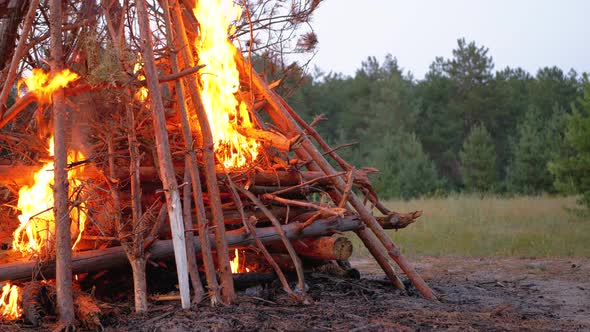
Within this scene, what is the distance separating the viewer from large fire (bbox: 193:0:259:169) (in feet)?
22.2

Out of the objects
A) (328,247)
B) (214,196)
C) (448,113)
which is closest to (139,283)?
(214,196)

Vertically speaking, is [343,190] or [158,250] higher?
[343,190]

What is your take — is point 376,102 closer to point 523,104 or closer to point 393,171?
point 523,104

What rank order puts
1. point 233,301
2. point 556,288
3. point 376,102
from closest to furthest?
Result: 1. point 233,301
2. point 556,288
3. point 376,102

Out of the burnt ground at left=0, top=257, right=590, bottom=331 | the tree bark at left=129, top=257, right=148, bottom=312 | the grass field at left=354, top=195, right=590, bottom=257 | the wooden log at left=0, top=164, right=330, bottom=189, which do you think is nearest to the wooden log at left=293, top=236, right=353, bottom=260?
the burnt ground at left=0, top=257, right=590, bottom=331

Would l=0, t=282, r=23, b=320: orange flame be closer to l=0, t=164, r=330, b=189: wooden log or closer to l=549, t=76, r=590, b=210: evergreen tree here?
l=0, t=164, r=330, b=189: wooden log

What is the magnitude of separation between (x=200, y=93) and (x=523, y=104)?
3582 centimetres

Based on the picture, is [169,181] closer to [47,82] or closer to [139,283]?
[139,283]

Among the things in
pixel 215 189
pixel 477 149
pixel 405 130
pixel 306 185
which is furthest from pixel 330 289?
pixel 405 130

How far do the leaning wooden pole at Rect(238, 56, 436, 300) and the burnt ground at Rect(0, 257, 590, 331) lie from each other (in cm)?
19

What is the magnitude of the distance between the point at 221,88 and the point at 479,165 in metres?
23.8

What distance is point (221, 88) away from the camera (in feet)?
22.6

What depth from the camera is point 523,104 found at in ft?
129

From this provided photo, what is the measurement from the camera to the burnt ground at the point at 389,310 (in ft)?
17.0
